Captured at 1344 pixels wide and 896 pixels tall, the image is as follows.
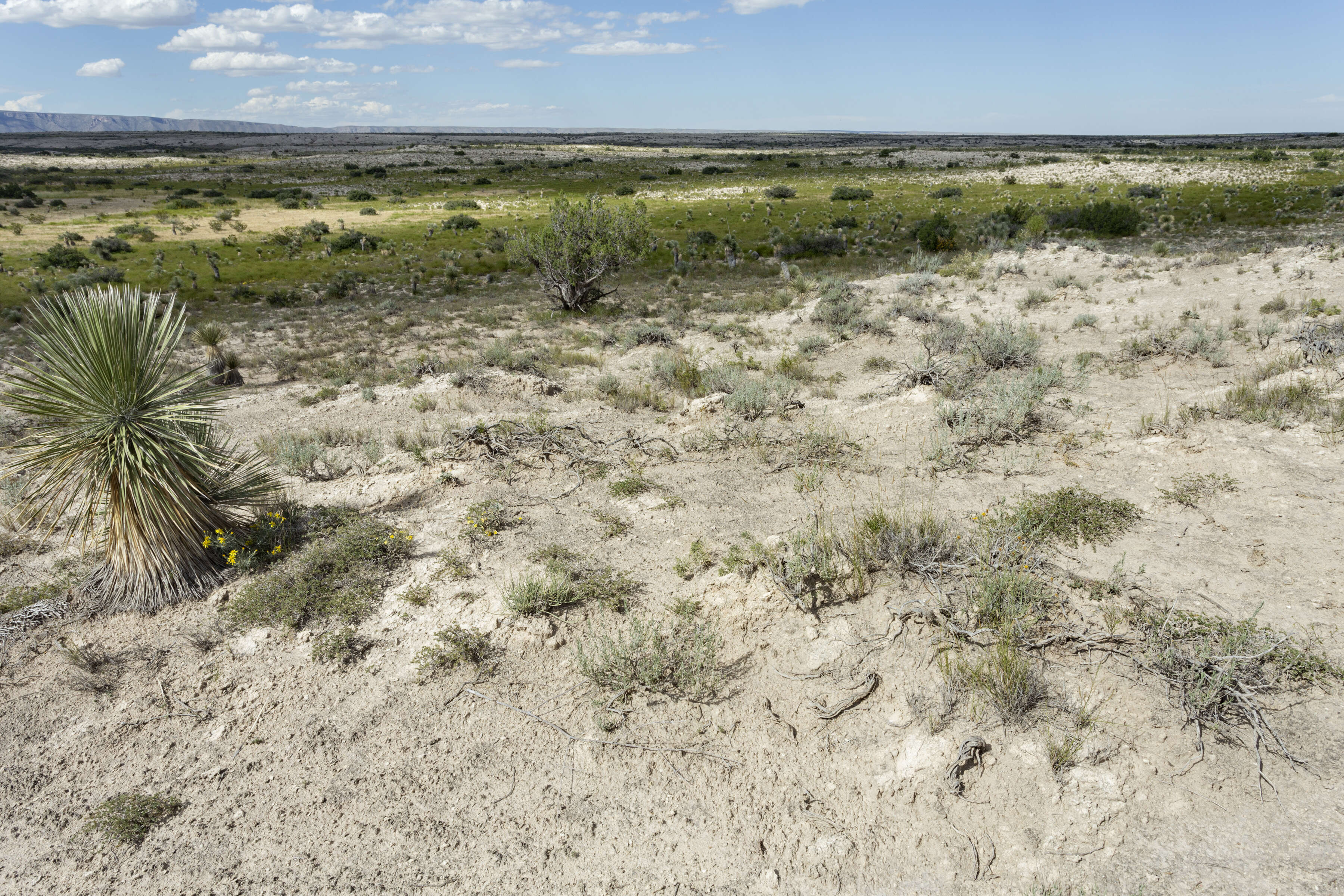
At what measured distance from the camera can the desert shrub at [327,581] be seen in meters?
5.06

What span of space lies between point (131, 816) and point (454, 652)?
1882 mm

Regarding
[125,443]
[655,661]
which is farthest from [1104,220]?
[125,443]

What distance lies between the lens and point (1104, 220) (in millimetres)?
25438

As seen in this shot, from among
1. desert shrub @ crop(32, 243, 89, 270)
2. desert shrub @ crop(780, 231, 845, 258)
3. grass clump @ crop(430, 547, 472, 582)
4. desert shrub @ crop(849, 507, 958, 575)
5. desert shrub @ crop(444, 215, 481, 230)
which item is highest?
desert shrub @ crop(444, 215, 481, 230)

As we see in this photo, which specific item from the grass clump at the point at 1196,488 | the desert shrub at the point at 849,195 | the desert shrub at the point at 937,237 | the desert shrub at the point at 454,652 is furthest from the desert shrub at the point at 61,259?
the desert shrub at the point at 849,195

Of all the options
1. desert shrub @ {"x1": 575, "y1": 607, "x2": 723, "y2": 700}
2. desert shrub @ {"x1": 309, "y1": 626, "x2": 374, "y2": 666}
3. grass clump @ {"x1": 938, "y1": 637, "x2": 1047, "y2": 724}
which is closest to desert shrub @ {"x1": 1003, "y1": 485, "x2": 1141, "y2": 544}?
grass clump @ {"x1": 938, "y1": 637, "x2": 1047, "y2": 724}

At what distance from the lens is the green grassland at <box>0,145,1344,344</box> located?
22.9 m

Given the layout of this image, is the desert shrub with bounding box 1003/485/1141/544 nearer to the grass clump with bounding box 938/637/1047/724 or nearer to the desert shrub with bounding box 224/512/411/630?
the grass clump with bounding box 938/637/1047/724

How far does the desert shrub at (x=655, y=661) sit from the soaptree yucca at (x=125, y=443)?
3.41m

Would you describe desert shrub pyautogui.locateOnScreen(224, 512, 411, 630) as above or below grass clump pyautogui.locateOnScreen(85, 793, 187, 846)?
above

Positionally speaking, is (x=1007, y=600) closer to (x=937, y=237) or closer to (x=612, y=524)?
(x=612, y=524)

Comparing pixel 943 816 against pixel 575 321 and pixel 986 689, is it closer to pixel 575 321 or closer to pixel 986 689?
pixel 986 689

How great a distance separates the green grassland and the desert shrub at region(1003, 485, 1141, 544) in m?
14.3

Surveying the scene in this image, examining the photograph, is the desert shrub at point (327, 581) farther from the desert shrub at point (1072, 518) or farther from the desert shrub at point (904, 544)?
the desert shrub at point (1072, 518)
